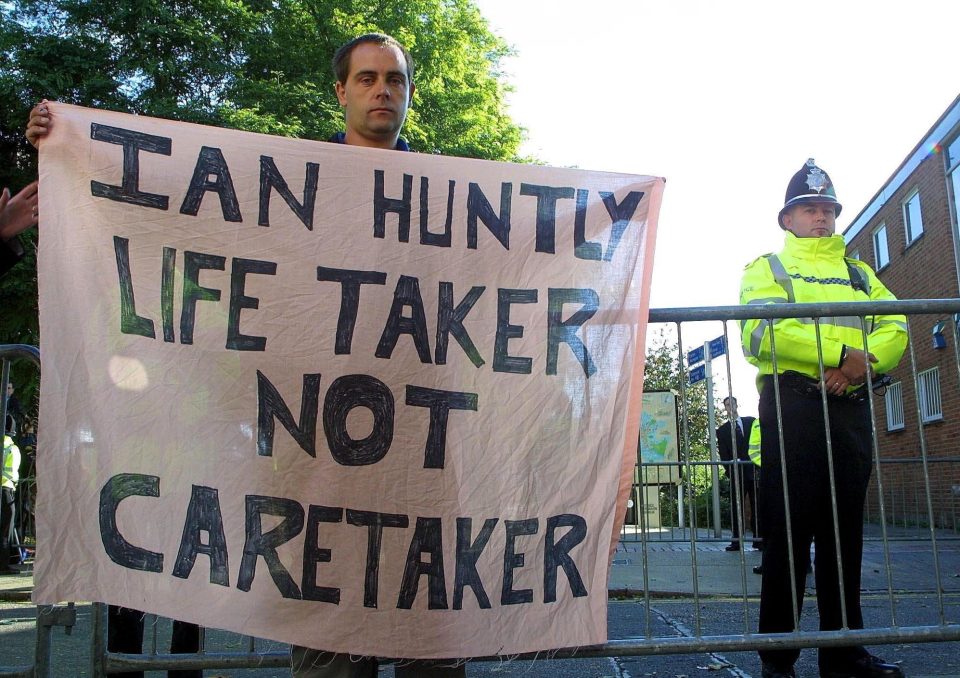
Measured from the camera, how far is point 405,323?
2.79 metres

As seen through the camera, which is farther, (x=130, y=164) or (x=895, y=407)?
(x=895, y=407)

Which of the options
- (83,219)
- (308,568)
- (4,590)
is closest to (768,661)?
(308,568)

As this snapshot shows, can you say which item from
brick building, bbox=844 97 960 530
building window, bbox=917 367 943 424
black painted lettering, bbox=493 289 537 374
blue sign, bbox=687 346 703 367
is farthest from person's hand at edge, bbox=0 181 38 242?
building window, bbox=917 367 943 424

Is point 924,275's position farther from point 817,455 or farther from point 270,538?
point 270,538

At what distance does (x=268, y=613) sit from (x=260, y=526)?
25cm

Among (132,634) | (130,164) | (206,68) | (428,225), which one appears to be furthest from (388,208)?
(206,68)

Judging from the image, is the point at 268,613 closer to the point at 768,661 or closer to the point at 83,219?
the point at 83,219

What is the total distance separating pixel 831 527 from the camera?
3.47 metres

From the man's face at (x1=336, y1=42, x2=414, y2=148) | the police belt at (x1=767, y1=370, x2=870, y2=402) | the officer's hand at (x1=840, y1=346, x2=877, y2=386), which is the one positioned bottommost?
the police belt at (x1=767, y1=370, x2=870, y2=402)

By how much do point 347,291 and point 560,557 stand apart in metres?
1.10

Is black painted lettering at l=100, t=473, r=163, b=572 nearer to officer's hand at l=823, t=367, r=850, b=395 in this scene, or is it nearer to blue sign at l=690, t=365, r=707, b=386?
officer's hand at l=823, t=367, r=850, b=395

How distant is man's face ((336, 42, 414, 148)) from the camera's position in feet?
9.45

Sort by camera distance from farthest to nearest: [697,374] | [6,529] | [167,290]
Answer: [697,374] → [6,529] → [167,290]

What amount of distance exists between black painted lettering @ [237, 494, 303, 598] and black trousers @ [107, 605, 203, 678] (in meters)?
0.78
